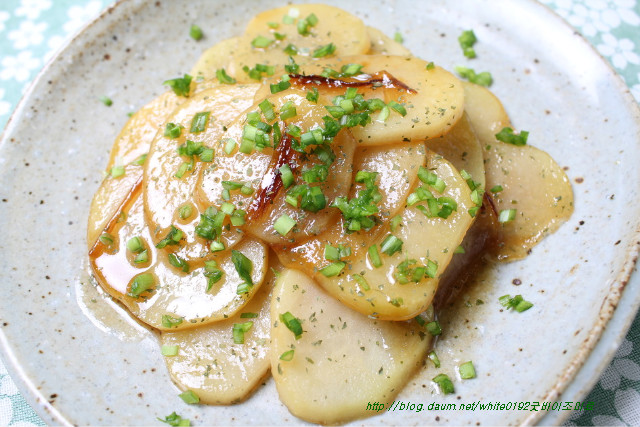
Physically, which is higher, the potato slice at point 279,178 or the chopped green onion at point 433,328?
the potato slice at point 279,178

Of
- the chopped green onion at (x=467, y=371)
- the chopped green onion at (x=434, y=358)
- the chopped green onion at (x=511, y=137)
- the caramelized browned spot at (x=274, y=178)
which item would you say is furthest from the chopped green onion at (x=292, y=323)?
the chopped green onion at (x=511, y=137)

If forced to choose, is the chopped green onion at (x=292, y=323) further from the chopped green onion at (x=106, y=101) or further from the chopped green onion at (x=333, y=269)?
the chopped green onion at (x=106, y=101)

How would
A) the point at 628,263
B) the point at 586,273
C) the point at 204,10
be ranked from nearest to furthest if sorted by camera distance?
the point at 628,263 → the point at 586,273 → the point at 204,10

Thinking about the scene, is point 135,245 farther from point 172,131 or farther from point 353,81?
point 353,81

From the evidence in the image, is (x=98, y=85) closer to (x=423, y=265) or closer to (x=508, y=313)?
(x=423, y=265)

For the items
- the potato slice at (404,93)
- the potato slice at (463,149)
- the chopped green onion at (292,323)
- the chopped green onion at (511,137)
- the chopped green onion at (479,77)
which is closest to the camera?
the chopped green onion at (292,323)

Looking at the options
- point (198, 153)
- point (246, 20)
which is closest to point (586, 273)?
point (198, 153)

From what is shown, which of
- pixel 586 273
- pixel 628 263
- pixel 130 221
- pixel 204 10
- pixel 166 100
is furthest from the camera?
pixel 204 10

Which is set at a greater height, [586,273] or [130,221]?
[586,273]
